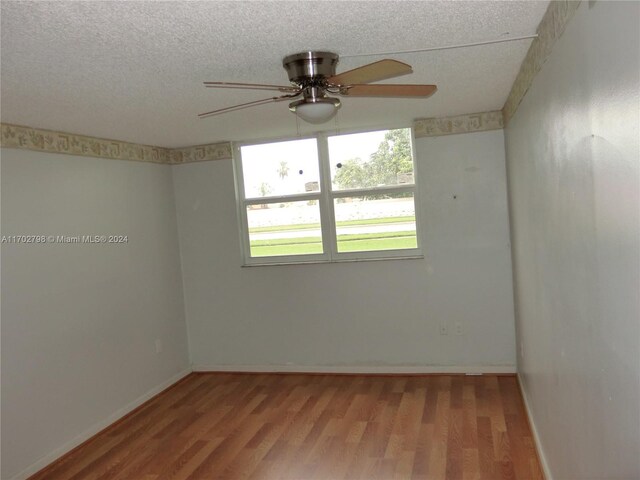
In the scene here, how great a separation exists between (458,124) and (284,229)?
1879 millimetres

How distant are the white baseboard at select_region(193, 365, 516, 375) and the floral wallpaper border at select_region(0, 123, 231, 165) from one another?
82.7 inches

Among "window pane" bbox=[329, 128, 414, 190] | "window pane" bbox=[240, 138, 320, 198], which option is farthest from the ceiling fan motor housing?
"window pane" bbox=[240, 138, 320, 198]

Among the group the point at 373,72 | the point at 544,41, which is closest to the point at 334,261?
the point at 373,72

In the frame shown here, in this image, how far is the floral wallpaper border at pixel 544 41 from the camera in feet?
6.00

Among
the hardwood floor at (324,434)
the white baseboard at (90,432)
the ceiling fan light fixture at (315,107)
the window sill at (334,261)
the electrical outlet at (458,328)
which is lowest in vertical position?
the hardwood floor at (324,434)

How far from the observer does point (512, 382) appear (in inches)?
183

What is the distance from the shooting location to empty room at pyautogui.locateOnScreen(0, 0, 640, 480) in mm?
1816

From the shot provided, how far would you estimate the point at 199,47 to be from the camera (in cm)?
228

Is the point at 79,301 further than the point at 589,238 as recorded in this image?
Yes

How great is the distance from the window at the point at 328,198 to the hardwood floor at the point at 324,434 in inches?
48.9

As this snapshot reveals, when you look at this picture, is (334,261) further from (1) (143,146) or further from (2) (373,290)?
(1) (143,146)

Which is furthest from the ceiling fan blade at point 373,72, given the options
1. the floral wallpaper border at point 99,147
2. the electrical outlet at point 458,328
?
the electrical outlet at point 458,328

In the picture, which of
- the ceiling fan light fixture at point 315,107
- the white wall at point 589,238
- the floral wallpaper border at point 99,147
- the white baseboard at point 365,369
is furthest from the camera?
the white baseboard at point 365,369

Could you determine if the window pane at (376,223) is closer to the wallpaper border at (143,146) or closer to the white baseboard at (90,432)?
the wallpaper border at (143,146)
